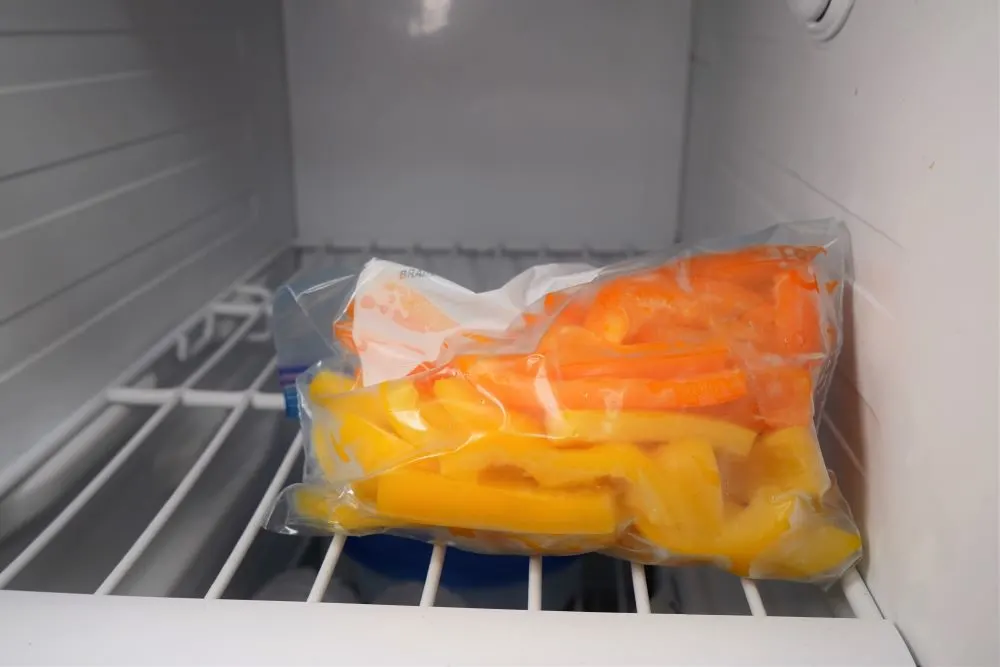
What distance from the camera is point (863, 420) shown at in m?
0.56

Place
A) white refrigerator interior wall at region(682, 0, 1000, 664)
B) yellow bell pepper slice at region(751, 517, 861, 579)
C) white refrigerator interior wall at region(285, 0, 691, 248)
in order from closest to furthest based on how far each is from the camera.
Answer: white refrigerator interior wall at region(682, 0, 1000, 664)
yellow bell pepper slice at region(751, 517, 861, 579)
white refrigerator interior wall at region(285, 0, 691, 248)

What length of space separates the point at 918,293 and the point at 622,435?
0.20 m

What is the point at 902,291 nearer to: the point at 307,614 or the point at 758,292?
the point at 758,292

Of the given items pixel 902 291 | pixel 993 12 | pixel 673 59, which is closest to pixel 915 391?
pixel 902 291

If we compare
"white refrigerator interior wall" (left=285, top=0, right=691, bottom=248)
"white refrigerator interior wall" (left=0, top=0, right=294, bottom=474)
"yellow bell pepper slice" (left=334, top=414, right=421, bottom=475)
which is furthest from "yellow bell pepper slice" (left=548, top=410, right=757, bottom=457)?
"white refrigerator interior wall" (left=285, top=0, right=691, bottom=248)

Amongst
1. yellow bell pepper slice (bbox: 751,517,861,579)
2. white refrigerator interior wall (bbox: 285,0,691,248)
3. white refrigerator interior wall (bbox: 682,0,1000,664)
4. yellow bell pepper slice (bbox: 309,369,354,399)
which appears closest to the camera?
white refrigerator interior wall (bbox: 682,0,1000,664)

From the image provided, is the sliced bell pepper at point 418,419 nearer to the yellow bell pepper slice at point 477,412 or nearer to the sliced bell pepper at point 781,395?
the yellow bell pepper slice at point 477,412

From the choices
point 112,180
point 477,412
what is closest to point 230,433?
point 112,180

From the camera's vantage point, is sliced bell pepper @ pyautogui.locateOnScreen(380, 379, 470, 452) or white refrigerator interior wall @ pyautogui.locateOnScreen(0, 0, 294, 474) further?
white refrigerator interior wall @ pyautogui.locateOnScreen(0, 0, 294, 474)

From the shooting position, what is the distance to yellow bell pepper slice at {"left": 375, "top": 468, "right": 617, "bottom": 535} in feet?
1.73

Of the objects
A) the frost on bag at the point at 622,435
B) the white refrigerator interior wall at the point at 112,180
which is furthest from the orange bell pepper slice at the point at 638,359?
the white refrigerator interior wall at the point at 112,180

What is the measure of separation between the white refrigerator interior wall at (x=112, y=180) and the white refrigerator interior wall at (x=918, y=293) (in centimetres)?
65

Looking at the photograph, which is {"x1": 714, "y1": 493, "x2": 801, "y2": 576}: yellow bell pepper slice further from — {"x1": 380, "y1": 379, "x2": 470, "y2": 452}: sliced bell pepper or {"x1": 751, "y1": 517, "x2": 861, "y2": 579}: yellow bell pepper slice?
{"x1": 380, "y1": 379, "x2": 470, "y2": 452}: sliced bell pepper

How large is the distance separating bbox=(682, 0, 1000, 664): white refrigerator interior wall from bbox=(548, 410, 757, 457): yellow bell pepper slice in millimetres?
108
